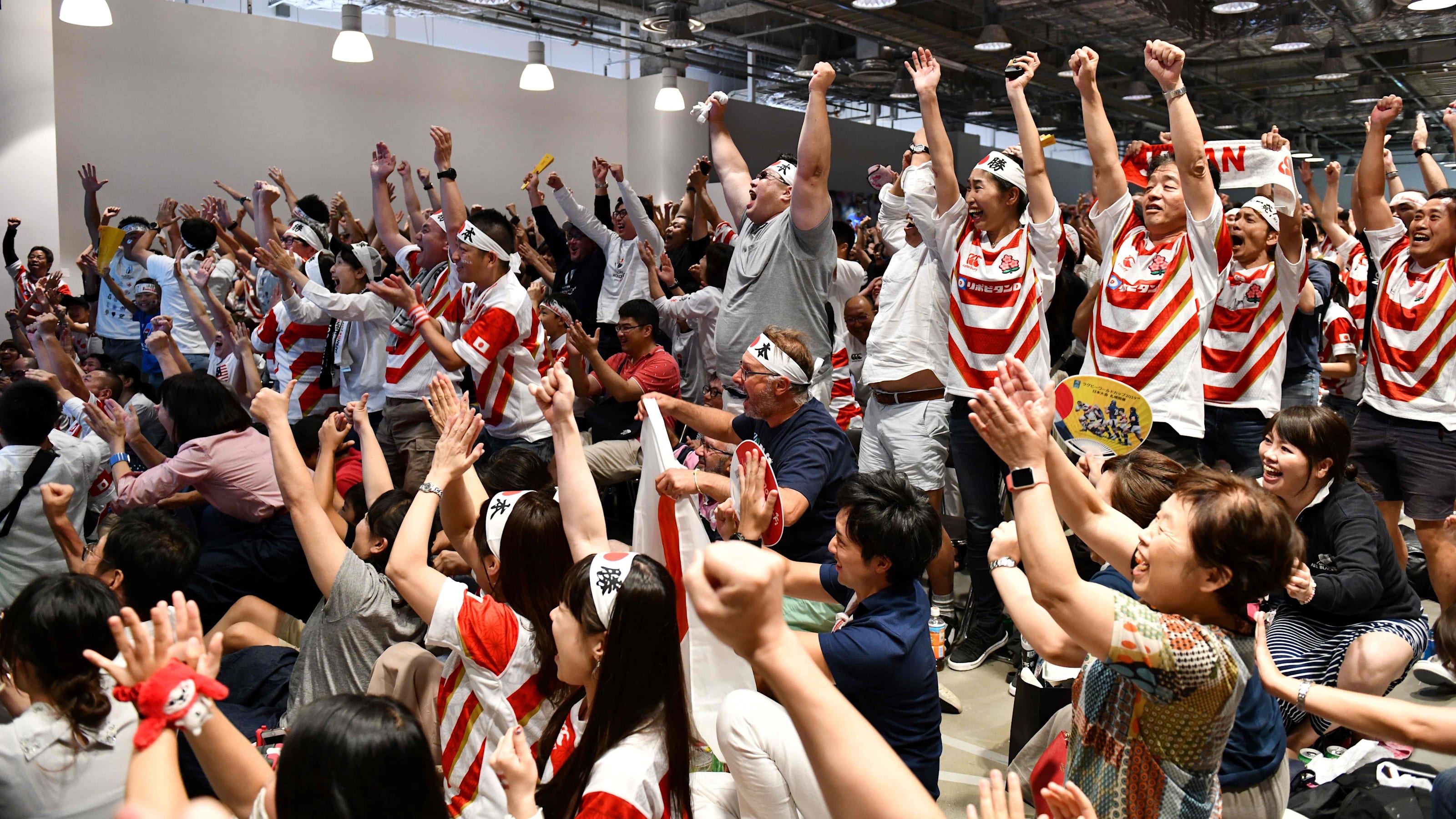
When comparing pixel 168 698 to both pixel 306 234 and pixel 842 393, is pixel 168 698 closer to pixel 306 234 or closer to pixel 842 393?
pixel 842 393

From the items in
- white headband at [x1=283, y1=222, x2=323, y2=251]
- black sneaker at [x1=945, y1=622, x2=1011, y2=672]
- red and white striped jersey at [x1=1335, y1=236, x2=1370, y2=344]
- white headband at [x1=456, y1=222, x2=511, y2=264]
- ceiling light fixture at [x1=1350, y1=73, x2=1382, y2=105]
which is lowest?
black sneaker at [x1=945, y1=622, x2=1011, y2=672]

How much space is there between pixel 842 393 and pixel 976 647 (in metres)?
1.72

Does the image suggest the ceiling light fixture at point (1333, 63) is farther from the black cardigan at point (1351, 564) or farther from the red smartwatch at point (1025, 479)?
the red smartwatch at point (1025, 479)

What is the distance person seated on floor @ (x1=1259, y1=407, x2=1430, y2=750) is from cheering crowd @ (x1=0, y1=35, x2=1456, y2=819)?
1 centimetres

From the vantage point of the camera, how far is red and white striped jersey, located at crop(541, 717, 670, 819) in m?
1.58

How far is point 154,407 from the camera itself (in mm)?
5742

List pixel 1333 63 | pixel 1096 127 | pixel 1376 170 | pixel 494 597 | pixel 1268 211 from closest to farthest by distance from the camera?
pixel 494 597 < pixel 1096 127 < pixel 1268 211 < pixel 1376 170 < pixel 1333 63

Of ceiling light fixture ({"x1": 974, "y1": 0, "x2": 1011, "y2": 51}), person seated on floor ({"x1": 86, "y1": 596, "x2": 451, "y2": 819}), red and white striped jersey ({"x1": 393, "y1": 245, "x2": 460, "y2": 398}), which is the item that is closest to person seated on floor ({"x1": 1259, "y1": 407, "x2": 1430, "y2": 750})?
person seated on floor ({"x1": 86, "y1": 596, "x2": 451, "y2": 819})

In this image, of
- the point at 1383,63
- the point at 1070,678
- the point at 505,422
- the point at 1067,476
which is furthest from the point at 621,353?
the point at 1383,63

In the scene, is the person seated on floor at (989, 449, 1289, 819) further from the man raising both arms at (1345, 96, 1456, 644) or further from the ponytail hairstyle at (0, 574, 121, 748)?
the man raising both arms at (1345, 96, 1456, 644)

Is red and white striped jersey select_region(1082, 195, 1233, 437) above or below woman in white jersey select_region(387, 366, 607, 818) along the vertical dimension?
above

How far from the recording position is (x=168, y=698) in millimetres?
1367

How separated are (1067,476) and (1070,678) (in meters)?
0.92

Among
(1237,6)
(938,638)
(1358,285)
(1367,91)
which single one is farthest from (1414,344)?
(1367,91)
